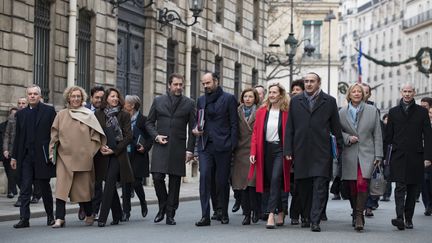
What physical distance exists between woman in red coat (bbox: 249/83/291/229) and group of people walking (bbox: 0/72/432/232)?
13 millimetres

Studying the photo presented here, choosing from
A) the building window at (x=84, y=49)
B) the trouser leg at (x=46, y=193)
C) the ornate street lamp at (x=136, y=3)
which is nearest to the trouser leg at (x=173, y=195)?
the trouser leg at (x=46, y=193)

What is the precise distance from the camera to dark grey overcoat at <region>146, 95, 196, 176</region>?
598 inches

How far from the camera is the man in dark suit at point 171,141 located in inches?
597

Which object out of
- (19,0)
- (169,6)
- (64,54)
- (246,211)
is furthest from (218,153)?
(169,6)

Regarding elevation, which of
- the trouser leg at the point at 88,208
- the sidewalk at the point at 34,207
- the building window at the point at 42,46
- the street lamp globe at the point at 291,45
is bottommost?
the sidewalk at the point at 34,207

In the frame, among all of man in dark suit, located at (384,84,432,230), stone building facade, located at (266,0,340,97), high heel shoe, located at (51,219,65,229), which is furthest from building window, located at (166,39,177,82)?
stone building facade, located at (266,0,340,97)

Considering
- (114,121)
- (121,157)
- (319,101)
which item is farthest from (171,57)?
(319,101)

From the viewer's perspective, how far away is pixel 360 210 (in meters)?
14.5

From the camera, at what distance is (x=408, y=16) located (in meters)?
101

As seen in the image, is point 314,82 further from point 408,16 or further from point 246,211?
point 408,16

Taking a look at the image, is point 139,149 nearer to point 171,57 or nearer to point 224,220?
point 224,220

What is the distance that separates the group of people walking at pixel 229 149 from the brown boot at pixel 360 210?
1 centimetres

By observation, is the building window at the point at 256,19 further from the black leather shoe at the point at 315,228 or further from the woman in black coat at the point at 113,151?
the black leather shoe at the point at 315,228

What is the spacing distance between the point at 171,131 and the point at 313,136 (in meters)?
1.95
